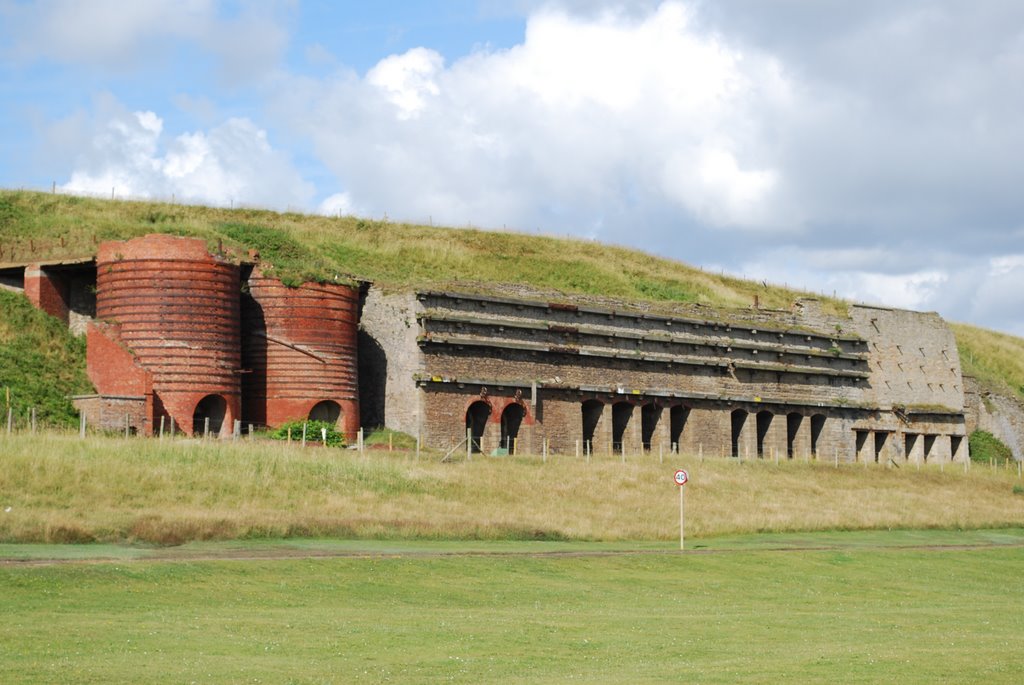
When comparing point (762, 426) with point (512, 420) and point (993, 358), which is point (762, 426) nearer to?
point (512, 420)

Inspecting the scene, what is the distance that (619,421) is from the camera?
64875 millimetres

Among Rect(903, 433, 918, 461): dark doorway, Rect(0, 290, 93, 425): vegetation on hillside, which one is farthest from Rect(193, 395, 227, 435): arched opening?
Rect(903, 433, 918, 461): dark doorway

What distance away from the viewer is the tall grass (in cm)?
→ 3547

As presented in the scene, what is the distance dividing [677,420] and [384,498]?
27.1 metres

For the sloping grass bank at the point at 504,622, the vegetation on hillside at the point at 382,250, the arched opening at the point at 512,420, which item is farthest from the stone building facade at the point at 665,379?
the sloping grass bank at the point at 504,622

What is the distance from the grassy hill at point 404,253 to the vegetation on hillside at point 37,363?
223 inches

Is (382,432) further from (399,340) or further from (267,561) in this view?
(267,561)

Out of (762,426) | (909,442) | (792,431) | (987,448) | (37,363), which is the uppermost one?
(37,363)

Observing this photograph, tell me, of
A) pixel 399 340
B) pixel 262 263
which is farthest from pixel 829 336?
pixel 262 263

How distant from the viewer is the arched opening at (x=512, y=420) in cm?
5997

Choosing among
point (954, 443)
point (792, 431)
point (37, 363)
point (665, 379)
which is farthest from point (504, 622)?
point (954, 443)

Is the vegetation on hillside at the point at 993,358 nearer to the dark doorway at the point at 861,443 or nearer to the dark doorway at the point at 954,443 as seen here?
the dark doorway at the point at 954,443

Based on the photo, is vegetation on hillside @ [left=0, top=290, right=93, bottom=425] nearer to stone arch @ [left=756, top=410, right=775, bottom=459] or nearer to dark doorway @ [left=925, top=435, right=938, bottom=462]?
stone arch @ [left=756, top=410, right=775, bottom=459]

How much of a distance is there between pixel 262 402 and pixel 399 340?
6.85 m
